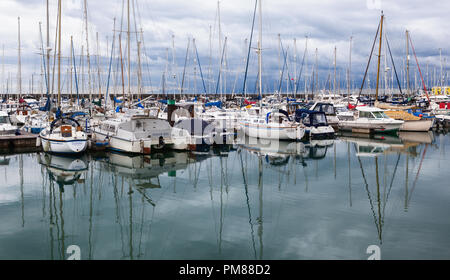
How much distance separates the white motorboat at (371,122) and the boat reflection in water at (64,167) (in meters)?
26.0

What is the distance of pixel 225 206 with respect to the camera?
13.6m

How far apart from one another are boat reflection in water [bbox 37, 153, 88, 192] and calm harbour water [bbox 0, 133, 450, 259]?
10cm

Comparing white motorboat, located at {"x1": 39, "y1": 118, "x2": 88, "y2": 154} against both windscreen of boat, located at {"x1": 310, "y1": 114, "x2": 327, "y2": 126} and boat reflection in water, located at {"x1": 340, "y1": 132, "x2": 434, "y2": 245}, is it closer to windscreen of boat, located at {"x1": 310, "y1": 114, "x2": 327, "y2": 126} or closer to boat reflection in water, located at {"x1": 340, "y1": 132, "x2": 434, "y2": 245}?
boat reflection in water, located at {"x1": 340, "y1": 132, "x2": 434, "y2": 245}

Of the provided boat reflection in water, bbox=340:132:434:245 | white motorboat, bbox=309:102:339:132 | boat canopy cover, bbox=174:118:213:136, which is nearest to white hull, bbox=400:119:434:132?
boat reflection in water, bbox=340:132:434:245

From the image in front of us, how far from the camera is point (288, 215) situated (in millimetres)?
12469

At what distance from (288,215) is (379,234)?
9.80 feet

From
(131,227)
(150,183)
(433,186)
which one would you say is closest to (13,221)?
(131,227)

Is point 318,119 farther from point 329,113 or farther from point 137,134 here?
point 137,134

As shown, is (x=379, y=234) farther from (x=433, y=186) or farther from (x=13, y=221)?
(x=13, y=221)

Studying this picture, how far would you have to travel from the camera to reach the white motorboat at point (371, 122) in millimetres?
35062

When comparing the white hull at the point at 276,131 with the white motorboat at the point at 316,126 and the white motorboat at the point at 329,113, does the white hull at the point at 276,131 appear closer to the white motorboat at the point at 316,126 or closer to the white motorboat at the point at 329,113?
the white motorboat at the point at 316,126

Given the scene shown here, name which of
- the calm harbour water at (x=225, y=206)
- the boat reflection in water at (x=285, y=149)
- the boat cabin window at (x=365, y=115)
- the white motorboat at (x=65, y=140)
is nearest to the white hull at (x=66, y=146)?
the white motorboat at (x=65, y=140)

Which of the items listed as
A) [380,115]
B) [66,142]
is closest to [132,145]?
[66,142]

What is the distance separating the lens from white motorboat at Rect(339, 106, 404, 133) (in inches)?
1380
